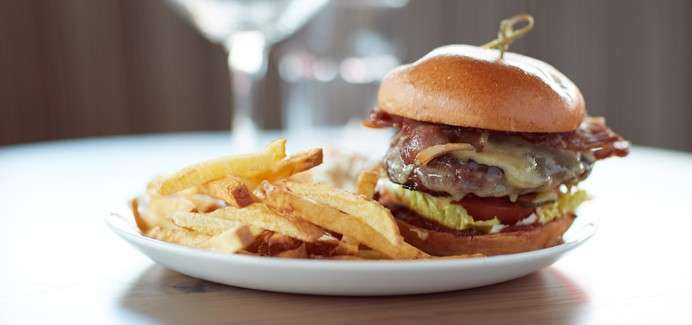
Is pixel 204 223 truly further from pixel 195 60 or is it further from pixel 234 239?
pixel 195 60

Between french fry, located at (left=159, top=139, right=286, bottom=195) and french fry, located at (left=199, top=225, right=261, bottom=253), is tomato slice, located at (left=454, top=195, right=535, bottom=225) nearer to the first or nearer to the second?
french fry, located at (left=159, top=139, right=286, bottom=195)

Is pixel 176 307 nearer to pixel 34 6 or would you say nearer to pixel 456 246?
pixel 456 246

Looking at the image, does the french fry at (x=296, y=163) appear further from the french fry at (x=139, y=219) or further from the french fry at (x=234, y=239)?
the french fry at (x=139, y=219)

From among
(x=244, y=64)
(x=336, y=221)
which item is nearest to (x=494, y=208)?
(x=336, y=221)

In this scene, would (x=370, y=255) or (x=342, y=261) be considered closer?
(x=342, y=261)

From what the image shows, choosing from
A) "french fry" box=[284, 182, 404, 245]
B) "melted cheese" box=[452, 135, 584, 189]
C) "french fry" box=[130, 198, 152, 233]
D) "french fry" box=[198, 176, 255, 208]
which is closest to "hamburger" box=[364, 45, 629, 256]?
"melted cheese" box=[452, 135, 584, 189]

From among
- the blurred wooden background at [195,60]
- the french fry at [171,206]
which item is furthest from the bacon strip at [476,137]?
the blurred wooden background at [195,60]

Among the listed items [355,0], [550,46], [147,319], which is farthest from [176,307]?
[550,46]
